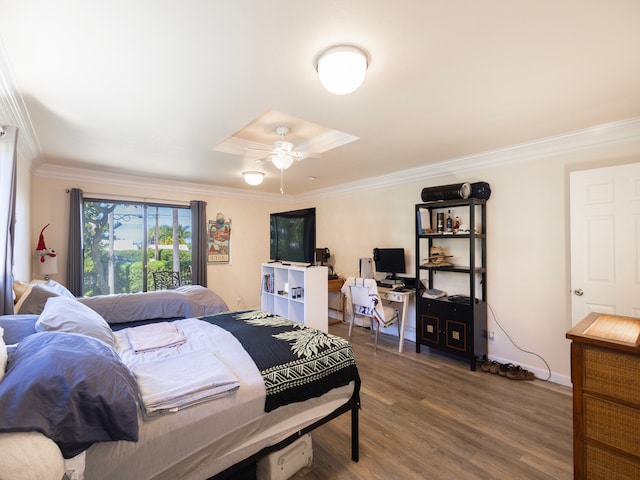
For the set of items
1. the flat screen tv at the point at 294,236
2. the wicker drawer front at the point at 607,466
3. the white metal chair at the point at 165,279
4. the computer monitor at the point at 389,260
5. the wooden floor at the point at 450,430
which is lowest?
the wooden floor at the point at 450,430

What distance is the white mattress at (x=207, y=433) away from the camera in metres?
1.13

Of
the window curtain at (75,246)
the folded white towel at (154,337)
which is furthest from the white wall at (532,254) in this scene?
the window curtain at (75,246)

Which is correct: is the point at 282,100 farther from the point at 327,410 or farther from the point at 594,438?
the point at 594,438

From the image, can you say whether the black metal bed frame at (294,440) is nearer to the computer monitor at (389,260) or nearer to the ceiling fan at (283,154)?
the ceiling fan at (283,154)

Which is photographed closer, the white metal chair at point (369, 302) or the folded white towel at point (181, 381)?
the folded white towel at point (181, 381)

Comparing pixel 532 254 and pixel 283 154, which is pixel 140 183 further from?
pixel 532 254

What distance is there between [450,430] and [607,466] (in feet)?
3.16

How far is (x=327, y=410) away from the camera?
71.3 inches

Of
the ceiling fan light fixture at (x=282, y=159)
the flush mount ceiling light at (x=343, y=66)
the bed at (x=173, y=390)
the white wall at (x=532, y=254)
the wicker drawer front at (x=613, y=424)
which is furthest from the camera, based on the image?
the white wall at (x=532, y=254)

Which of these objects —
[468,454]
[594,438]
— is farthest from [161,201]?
[594,438]

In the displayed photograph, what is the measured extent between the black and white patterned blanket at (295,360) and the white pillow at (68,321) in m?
0.83

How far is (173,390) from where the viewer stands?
1320 mm

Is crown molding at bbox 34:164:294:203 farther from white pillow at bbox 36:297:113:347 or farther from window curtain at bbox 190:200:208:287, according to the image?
white pillow at bbox 36:297:113:347

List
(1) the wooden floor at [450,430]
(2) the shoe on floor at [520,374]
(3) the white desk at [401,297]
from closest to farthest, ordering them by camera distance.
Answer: (1) the wooden floor at [450,430]
(2) the shoe on floor at [520,374]
(3) the white desk at [401,297]
